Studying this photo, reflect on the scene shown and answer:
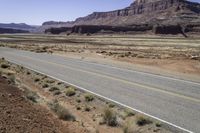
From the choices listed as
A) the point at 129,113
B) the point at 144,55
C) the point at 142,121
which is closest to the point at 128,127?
the point at 142,121

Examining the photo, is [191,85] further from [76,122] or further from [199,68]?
[199,68]

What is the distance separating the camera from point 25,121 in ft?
32.0

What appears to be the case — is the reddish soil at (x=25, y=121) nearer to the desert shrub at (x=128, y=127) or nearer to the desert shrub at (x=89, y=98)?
the desert shrub at (x=128, y=127)

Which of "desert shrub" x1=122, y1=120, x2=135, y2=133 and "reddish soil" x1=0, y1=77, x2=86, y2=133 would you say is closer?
"reddish soil" x1=0, y1=77, x2=86, y2=133

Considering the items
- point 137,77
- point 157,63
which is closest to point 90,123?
point 137,77

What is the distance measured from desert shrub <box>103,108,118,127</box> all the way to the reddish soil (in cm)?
103

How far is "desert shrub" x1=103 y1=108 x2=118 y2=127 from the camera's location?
11859 mm

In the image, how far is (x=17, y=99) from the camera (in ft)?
43.5

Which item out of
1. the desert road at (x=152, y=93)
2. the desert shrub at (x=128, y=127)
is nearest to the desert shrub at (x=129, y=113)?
the desert road at (x=152, y=93)

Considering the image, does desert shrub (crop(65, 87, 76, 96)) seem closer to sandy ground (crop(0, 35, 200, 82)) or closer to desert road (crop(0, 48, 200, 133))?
desert road (crop(0, 48, 200, 133))

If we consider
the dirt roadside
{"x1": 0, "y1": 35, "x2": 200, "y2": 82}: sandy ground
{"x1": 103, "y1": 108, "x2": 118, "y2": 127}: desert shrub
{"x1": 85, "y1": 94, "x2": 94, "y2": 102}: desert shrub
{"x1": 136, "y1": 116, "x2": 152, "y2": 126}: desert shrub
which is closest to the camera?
the dirt roadside

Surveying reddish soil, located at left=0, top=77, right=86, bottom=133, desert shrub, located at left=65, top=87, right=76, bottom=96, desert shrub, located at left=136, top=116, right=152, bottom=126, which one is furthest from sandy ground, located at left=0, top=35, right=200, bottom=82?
reddish soil, located at left=0, top=77, right=86, bottom=133

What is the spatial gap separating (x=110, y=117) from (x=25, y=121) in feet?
10.9

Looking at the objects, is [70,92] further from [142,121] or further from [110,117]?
[142,121]
